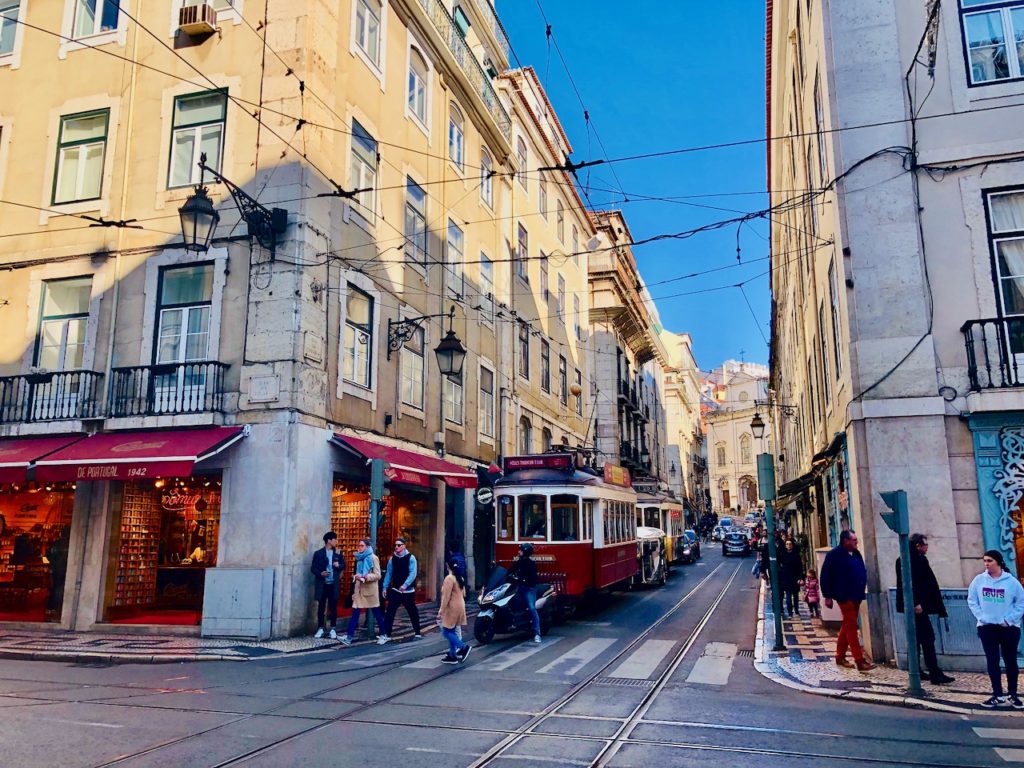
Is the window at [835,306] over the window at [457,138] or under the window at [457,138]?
under

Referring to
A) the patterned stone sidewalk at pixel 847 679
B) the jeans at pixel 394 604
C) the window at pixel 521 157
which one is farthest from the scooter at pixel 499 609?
the window at pixel 521 157

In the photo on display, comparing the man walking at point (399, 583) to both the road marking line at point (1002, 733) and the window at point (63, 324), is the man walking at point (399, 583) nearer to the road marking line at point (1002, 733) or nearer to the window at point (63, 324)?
the window at point (63, 324)

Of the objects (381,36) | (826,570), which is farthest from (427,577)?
(381,36)

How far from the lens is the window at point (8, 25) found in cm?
1834

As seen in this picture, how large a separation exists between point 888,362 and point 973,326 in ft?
4.17

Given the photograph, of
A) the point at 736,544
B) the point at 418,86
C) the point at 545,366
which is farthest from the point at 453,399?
the point at 736,544

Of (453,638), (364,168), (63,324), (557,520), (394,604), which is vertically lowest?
(453,638)

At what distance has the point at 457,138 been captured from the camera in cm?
2384

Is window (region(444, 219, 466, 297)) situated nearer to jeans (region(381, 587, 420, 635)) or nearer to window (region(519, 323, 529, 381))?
window (region(519, 323, 529, 381))

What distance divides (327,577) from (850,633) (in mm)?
8512

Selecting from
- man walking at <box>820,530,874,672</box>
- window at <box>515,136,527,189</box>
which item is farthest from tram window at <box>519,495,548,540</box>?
window at <box>515,136,527,189</box>

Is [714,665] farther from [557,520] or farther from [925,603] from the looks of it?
[557,520]

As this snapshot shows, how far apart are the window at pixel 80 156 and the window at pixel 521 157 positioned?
15.4 meters

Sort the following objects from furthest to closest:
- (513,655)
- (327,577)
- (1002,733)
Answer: (327,577) < (513,655) < (1002,733)
